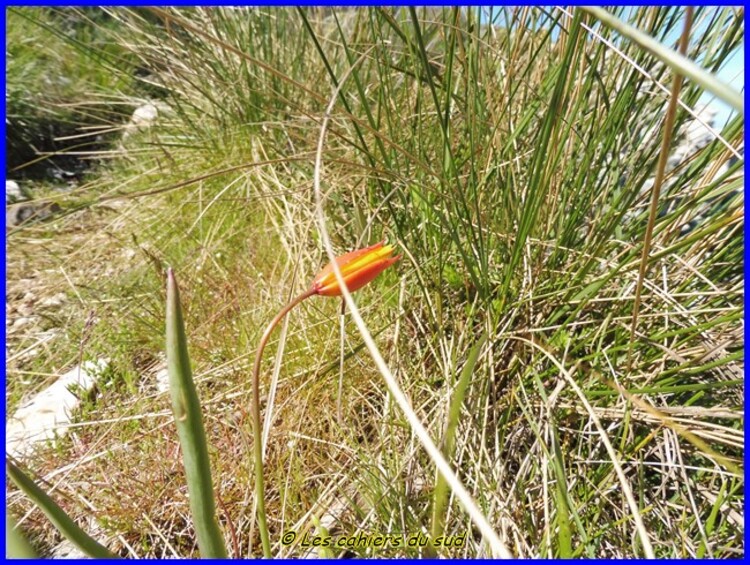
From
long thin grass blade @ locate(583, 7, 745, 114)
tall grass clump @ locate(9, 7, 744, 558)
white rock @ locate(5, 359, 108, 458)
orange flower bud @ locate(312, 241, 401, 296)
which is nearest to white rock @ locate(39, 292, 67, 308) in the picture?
white rock @ locate(5, 359, 108, 458)

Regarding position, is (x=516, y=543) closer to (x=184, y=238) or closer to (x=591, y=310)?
(x=591, y=310)

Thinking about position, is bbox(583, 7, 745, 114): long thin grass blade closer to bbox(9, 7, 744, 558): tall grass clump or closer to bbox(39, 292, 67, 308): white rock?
A: bbox(9, 7, 744, 558): tall grass clump

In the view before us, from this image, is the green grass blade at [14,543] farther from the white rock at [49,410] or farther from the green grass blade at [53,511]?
the white rock at [49,410]

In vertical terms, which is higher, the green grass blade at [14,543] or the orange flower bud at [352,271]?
the orange flower bud at [352,271]

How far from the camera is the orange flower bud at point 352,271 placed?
0.46m

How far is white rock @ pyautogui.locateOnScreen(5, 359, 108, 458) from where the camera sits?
934mm

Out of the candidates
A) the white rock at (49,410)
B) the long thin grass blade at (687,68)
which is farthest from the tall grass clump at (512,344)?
the long thin grass blade at (687,68)

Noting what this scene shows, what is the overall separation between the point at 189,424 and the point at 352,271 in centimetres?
20

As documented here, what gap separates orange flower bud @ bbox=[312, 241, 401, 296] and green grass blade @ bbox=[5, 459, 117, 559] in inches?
9.2

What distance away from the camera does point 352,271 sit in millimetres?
472

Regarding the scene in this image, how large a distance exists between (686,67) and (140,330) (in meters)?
1.09

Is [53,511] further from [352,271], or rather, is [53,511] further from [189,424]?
[352,271]

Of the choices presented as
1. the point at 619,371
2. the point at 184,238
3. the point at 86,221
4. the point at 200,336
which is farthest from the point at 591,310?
the point at 86,221

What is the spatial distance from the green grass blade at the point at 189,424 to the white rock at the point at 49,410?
0.67 metres
